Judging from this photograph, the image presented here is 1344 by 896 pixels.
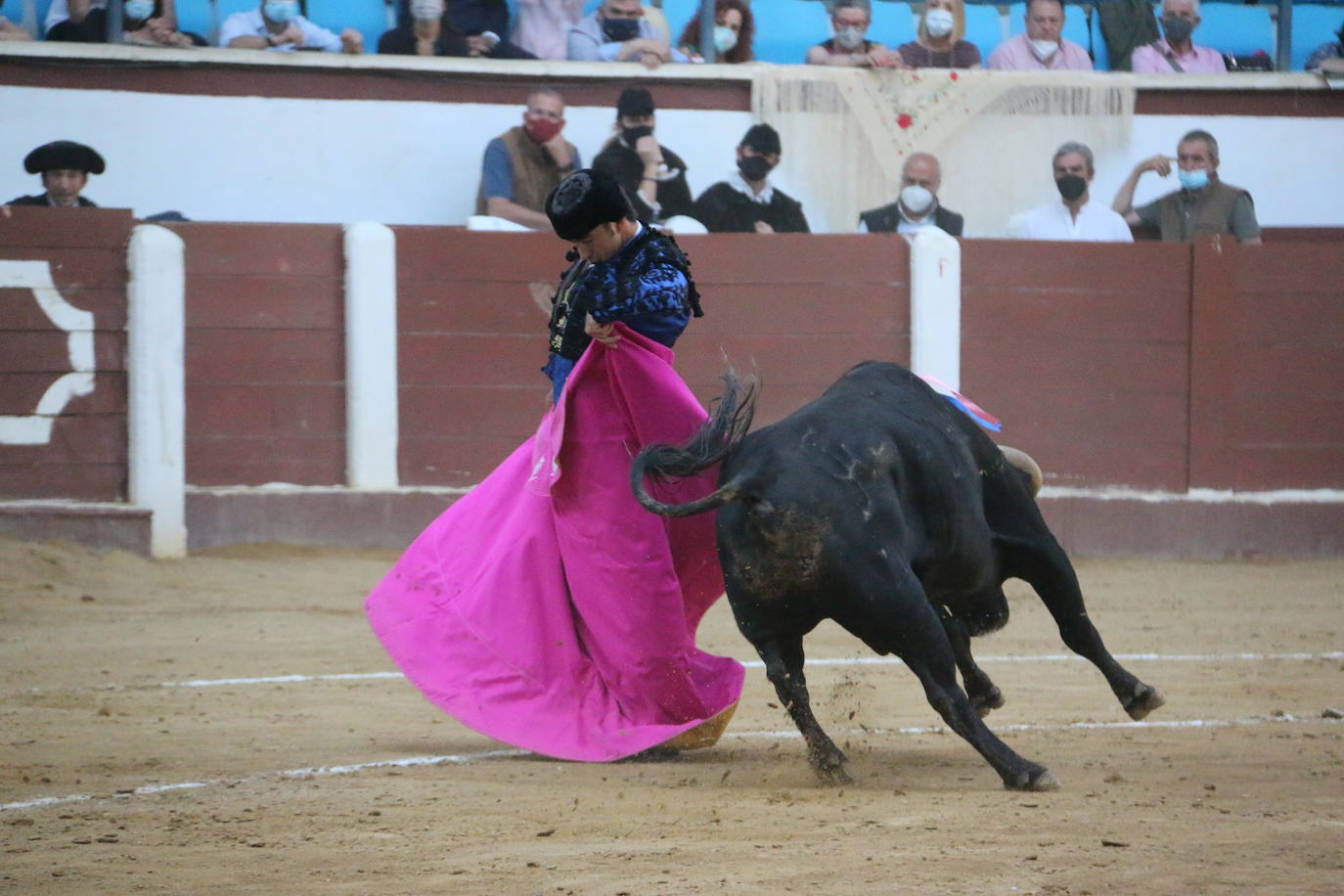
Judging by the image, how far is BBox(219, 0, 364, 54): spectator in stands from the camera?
7.71 m

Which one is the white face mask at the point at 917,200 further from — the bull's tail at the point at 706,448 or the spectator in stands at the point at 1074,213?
the bull's tail at the point at 706,448

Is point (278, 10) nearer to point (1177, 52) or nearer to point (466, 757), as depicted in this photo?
point (1177, 52)

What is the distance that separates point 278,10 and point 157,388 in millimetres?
1963

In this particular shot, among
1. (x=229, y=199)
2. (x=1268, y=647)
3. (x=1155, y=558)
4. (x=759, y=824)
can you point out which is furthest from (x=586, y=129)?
(x=759, y=824)

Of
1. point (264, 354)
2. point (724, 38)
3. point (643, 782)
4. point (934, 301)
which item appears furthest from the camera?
point (724, 38)

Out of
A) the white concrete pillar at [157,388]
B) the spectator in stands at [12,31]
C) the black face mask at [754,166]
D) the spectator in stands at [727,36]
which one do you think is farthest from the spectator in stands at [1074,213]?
the spectator in stands at [12,31]

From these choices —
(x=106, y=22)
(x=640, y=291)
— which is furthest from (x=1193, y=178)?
(x=640, y=291)

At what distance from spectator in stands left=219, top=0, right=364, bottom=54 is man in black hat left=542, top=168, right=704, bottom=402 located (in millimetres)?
4754

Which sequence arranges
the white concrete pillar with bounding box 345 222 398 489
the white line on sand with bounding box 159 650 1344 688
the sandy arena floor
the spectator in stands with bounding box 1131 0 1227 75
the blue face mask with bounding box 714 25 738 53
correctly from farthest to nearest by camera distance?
the spectator in stands with bounding box 1131 0 1227 75 → the blue face mask with bounding box 714 25 738 53 → the white concrete pillar with bounding box 345 222 398 489 → the white line on sand with bounding box 159 650 1344 688 → the sandy arena floor

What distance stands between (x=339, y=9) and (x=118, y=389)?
228 cm

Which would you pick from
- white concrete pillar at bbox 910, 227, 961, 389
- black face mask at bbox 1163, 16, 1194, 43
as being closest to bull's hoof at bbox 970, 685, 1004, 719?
white concrete pillar at bbox 910, 227, 961, 389

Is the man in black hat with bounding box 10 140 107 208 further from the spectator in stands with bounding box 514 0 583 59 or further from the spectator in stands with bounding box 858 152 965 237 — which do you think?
the spectator in stands with bounding box 858 152 965 237

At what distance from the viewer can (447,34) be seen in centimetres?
789

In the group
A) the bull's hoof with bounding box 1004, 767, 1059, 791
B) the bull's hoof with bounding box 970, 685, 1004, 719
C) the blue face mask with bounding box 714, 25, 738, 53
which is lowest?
the bull's hoof with bounding box 1004, 767, 1059, 791
